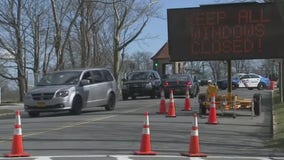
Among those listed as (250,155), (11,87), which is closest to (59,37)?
(250,155)

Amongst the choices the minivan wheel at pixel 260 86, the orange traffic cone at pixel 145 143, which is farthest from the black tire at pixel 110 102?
the minivan wheel at pixel 260 86

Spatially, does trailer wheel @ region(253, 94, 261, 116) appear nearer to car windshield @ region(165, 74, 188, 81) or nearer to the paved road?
the paved road

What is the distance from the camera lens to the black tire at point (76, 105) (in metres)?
24.0

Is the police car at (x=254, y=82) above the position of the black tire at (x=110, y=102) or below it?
above

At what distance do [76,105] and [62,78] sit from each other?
4.54 feet

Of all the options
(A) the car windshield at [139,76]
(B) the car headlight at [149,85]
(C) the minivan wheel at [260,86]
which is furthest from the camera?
(C) the minivan wheel at [260,86]

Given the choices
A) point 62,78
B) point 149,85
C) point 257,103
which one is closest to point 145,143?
point 257,103

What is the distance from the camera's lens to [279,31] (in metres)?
21.5

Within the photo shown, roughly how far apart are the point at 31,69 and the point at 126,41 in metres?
13.1

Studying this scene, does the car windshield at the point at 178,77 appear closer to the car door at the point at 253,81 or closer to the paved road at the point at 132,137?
the paved road at the point at 132,137

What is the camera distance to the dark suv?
3897 cm

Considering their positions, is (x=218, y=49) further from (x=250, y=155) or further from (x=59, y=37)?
(x=59, y=37)

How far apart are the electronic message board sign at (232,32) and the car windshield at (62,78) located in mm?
4904

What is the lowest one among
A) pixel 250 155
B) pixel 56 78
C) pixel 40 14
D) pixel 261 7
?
pixel 250 155
